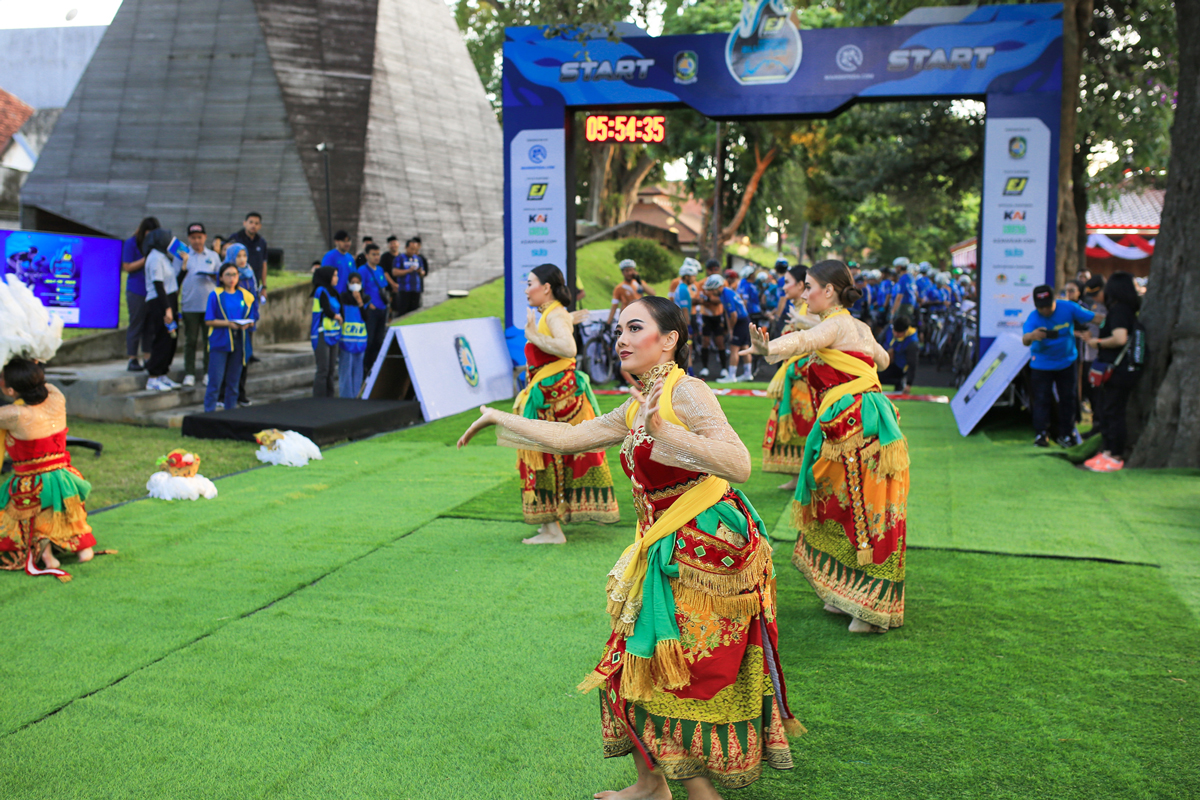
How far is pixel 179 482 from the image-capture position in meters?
6.96

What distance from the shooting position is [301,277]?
1664cm

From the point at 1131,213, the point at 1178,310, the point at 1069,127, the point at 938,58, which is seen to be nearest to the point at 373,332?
the point at 938,58

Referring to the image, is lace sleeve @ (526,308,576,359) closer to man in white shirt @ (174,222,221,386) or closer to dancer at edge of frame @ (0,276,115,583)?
dancer at edge of frame @ (0,276,115,583)

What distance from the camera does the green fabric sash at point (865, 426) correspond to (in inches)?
169

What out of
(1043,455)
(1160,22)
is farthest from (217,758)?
(1160,22)

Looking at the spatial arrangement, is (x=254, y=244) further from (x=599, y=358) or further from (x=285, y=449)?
(x=599, y=358)

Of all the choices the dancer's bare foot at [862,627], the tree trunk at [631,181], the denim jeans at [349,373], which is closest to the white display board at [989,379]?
the dancer's bare foot at [862,627]

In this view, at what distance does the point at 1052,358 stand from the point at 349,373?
7904 millimetres

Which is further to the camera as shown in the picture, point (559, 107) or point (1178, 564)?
point (559, 107)

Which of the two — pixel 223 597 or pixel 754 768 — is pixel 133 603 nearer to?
pixel 223 597

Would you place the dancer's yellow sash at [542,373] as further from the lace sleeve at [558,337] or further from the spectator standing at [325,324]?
the spectator standing at [325,324]

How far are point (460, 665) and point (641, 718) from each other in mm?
1513

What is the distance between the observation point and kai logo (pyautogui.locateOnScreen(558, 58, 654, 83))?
12.6 meters

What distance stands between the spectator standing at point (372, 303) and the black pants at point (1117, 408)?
8.12 m
